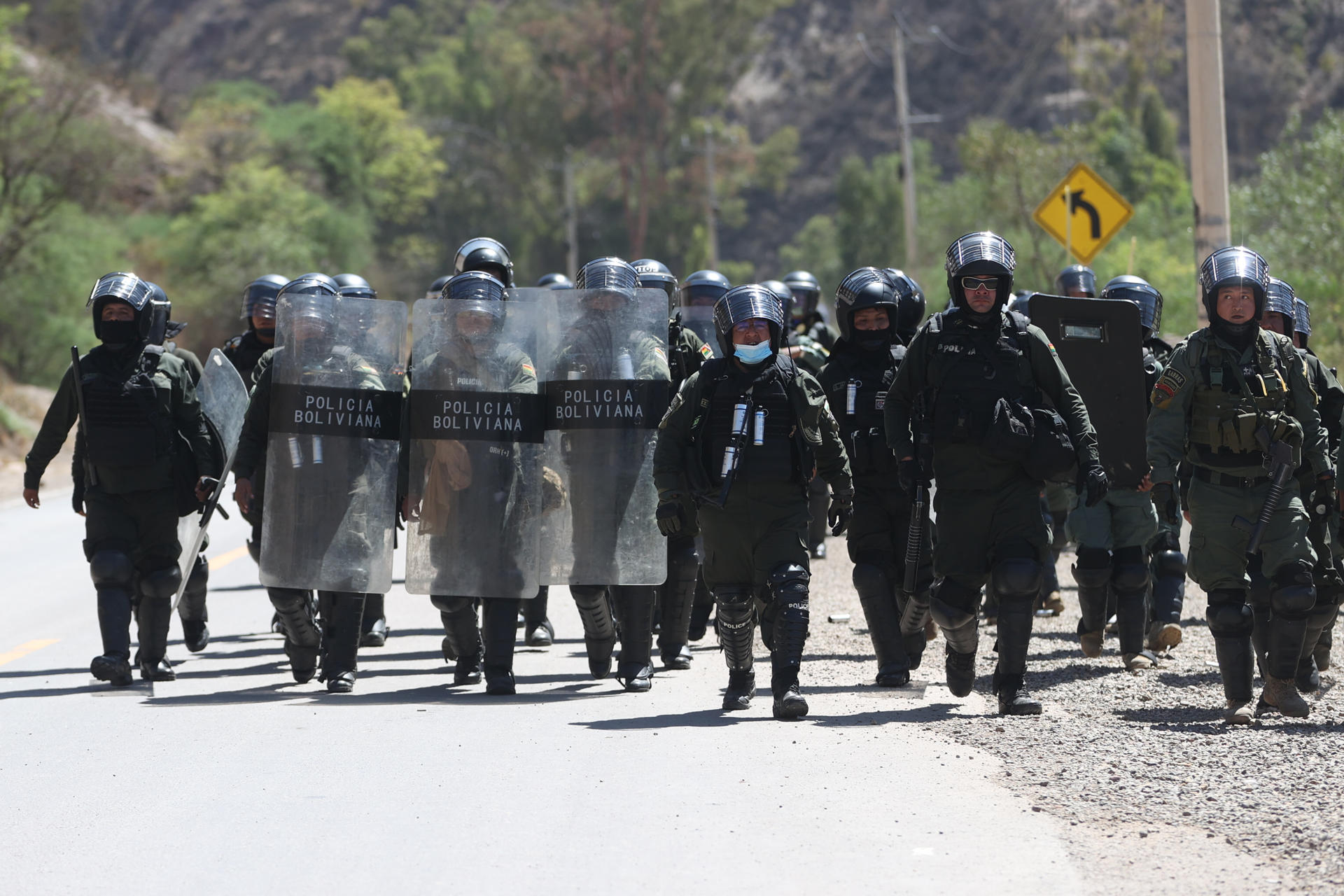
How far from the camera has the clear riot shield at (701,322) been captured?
11.1 meters

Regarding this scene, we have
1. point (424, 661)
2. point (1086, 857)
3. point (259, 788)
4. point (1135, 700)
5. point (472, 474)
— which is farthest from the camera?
point (424, 661)

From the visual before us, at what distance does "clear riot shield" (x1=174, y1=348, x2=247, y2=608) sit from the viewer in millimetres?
9938

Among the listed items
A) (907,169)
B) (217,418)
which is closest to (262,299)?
(217,418)

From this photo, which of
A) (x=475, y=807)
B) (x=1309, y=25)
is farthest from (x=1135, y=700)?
(x=1309, y=25)

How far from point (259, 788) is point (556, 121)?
65863 mm

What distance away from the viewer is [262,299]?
11.5 m

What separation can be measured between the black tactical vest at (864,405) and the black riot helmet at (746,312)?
866 mm

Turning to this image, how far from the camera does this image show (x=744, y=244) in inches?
3666

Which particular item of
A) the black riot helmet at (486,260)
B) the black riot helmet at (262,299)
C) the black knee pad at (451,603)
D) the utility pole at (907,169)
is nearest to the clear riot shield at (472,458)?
the black knee pad at (451,603)

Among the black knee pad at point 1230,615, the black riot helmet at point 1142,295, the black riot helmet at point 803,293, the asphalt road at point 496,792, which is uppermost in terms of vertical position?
the black riot helmet at point 803,293

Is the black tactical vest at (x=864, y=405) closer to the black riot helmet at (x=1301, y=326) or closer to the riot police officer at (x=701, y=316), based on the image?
the riot police officer at (x=701, y=316)

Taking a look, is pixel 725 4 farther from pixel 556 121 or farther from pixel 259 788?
pixel 259 788

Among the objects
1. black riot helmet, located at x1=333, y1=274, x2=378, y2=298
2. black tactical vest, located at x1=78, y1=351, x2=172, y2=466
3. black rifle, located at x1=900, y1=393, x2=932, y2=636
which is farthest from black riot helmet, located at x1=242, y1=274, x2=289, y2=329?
black rifle, located at x1=900, y1=393, x2=932, y2=636

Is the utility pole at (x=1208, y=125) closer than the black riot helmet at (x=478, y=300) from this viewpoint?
No
